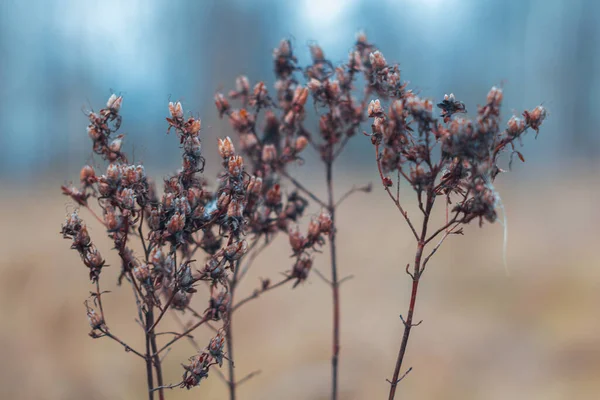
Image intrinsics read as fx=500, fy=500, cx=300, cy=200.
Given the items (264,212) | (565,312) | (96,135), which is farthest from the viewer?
(565,312)

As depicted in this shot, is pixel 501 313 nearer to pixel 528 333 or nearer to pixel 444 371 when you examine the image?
pixel 528 333

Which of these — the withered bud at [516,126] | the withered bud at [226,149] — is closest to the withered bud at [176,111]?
the withered bud at [226,149]

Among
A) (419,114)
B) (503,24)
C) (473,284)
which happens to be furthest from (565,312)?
(503,24)

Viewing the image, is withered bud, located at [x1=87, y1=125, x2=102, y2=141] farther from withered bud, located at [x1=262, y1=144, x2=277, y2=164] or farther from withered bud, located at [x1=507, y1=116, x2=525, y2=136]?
withered bud, located at [x1=507, y1=116, x2=525, y2=136]

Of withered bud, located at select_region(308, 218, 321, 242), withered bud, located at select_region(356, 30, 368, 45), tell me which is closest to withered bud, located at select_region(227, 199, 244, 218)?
withered bud, located at select_region(308, 218, 321, 242)

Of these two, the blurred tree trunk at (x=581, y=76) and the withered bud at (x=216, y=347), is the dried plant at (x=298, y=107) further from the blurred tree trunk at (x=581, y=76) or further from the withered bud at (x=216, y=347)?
the blurred tree trunk at (x=581, y=76)

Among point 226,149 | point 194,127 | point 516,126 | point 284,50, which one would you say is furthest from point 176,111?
point 516,126

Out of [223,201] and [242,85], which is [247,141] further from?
[223,201]

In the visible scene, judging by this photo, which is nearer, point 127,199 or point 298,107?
point 127,199
